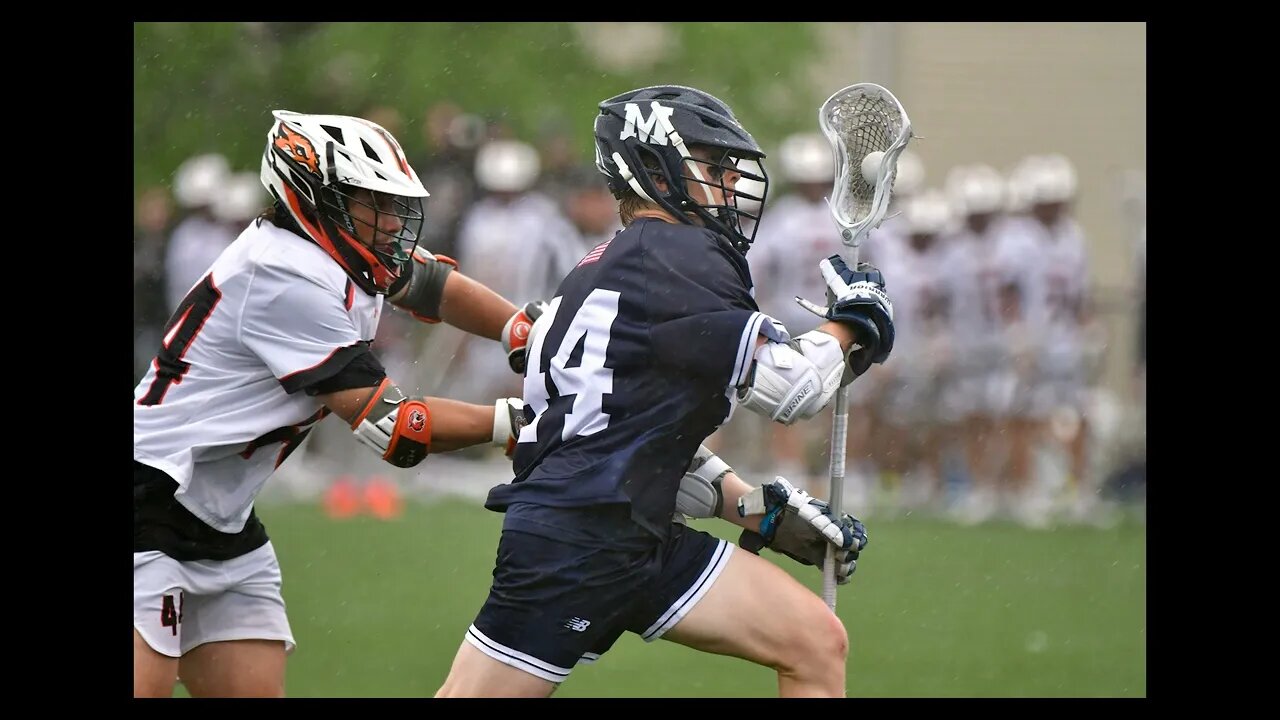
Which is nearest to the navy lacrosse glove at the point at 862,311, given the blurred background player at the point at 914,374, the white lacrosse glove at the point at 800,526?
the white lacrosse glove at the point at 800,526

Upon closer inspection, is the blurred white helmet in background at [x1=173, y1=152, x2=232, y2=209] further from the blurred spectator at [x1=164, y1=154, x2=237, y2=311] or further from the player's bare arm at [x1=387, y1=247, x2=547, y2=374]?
the player's bare arm at [x1=387, y1=247, x2=547, y2=374]

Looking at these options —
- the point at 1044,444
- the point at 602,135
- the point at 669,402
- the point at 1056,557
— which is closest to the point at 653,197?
the point at 602,135

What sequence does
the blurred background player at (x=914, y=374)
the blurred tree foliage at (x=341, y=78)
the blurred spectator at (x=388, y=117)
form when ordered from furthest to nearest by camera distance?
the blurred tree foliage at (x=341, y=78) < the blurred spectator at (x=388, y=117) < the blurred background player at (x=914, y=374)

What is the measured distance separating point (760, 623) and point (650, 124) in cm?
141

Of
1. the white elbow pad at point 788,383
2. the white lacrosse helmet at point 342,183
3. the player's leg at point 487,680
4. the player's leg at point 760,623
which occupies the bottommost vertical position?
the player's leg at point 487,680

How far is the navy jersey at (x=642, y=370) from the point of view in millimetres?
4453

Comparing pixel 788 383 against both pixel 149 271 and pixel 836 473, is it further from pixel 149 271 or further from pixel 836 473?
pixel 149 271

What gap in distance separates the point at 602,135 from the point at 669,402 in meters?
0.83

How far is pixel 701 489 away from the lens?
4.89 metres

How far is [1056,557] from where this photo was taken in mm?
10945

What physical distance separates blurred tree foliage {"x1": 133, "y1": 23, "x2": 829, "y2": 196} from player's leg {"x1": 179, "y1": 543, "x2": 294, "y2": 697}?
10678 mm

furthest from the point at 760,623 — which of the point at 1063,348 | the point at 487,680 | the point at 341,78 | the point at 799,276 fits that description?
the point at 341,78

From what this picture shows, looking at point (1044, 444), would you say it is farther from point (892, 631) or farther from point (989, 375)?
point (892, 631)

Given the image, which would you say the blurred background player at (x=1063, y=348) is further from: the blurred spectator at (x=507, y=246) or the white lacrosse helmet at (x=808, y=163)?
the blurred spectator at (x=507, y=246)
